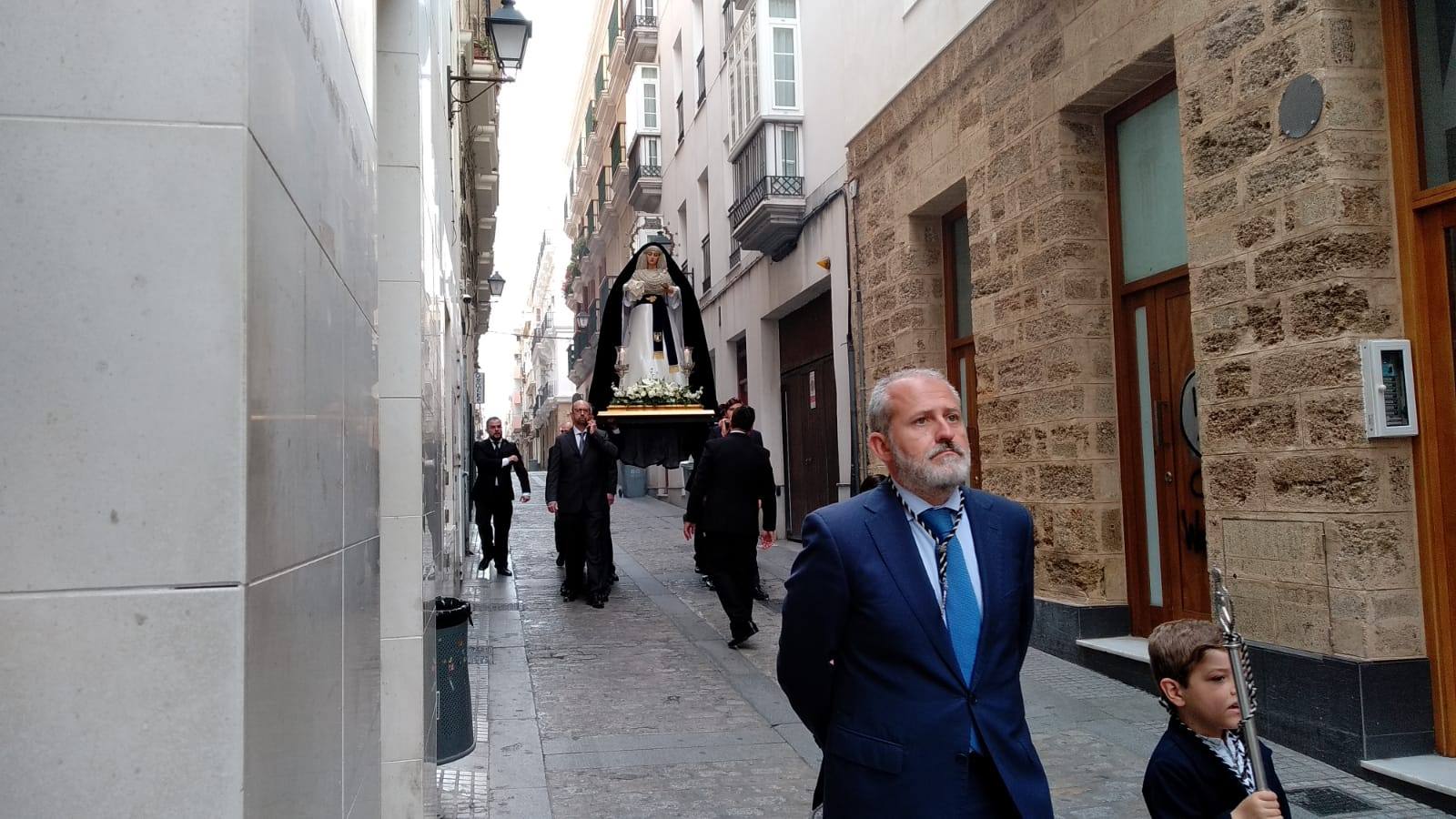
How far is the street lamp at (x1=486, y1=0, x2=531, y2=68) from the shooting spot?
34.1ft

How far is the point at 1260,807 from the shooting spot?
2559mm

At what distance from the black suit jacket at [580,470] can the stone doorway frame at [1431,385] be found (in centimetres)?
778

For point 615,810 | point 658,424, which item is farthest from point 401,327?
point 658,424

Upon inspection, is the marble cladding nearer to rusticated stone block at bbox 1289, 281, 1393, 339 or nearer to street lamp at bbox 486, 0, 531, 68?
rusticated stone block at bbox 1289, 281, 1393, 339

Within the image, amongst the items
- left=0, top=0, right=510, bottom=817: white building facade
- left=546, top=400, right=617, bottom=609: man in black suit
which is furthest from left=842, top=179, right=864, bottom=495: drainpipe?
left=0, top=0, right=510, bottom=817: white building facade

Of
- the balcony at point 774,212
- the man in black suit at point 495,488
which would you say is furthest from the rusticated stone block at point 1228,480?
the balcony at point 774,212

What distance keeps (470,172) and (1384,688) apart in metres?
15.7

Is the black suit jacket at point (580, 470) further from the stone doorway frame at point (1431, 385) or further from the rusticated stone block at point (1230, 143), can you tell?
the stone doorway frame at point (1431, 385)

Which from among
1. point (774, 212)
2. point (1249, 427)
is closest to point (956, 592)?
point (1249, 427)

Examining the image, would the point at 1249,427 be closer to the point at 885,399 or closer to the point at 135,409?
the point at 885,399

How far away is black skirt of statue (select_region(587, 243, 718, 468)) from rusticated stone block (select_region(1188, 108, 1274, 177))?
714 centimetres

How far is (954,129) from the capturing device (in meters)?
10.2

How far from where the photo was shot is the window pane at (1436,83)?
17.8ft

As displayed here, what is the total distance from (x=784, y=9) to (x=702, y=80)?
611 cm
